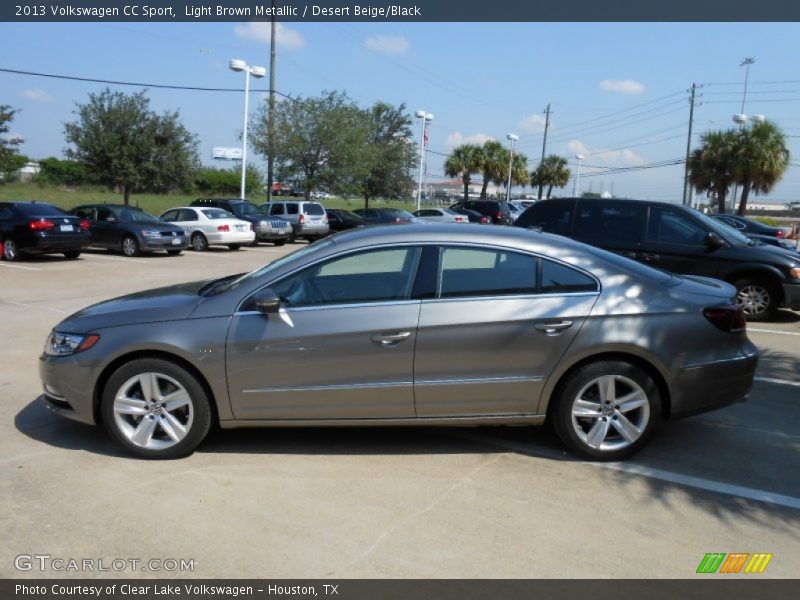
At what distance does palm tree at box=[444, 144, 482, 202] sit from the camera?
58.3m

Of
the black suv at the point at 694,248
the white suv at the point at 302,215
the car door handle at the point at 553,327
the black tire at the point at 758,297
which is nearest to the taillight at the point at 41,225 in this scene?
the white suv at the point at 302,215

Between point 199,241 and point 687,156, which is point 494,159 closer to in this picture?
point 687,156

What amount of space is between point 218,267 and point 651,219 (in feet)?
35.5

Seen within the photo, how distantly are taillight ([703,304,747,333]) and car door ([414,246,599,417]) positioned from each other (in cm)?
79

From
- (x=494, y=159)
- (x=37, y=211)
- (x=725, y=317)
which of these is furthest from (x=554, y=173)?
(x=725, y=317)

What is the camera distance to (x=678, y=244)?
10195 millimetres

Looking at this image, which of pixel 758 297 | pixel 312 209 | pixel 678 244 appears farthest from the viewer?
Result: pixel 312 209

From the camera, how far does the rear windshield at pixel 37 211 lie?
16.7 meters

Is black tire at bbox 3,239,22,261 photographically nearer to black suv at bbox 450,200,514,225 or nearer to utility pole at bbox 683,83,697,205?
black suv at bbox 450,200,514,225

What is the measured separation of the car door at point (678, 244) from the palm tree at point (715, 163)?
29.2m

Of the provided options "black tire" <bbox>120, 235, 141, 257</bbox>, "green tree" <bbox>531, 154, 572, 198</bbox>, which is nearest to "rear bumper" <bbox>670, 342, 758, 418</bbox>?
"black tire" <bbox>120, 235, 141, 257</bbox>

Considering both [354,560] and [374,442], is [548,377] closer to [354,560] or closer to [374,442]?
[374,442]

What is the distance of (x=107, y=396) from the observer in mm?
4551

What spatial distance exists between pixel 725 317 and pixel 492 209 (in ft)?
95.5
